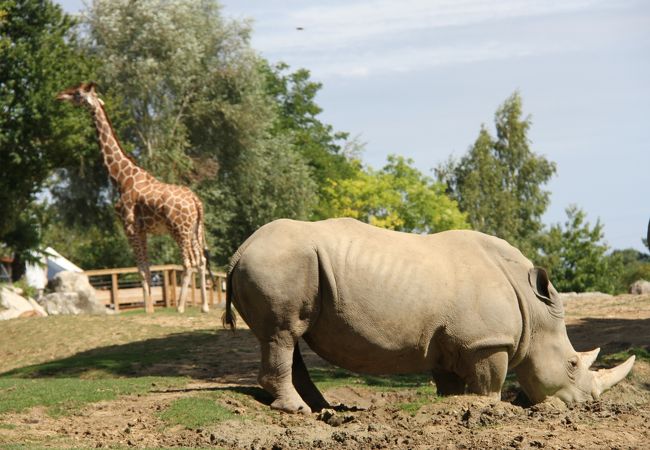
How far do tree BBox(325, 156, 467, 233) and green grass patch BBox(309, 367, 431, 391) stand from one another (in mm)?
34566

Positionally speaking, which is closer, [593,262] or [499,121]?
[593,262]

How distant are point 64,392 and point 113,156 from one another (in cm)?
1345

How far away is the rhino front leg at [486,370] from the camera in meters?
10.8

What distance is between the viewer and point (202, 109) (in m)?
42.1

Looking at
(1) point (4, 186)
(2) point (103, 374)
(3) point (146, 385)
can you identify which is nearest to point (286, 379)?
(3) point (146, 385)

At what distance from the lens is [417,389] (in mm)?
13672

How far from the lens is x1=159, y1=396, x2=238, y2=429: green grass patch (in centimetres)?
1027

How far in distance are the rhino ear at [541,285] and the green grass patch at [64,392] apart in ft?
13.8

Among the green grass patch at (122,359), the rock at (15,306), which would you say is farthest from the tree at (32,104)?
the green grass patch at (122,359)

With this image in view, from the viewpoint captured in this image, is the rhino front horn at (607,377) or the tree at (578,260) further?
the tree at (578,260)

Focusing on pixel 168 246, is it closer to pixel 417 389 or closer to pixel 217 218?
pixel 217 218

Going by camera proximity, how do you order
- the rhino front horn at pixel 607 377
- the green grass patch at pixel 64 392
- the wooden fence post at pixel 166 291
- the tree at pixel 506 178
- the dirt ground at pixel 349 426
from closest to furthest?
the dirt ground at pixel 349 426 < the green grass patch at pixel 64 392 < the rhino front horn at pixel 607 377 < the wooden fence post at pixel 166 291 < the tree at pixel 506 178

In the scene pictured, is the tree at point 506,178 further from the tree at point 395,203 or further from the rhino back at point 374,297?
the rhino back at point 374,297

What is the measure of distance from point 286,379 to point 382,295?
3.95 feet
